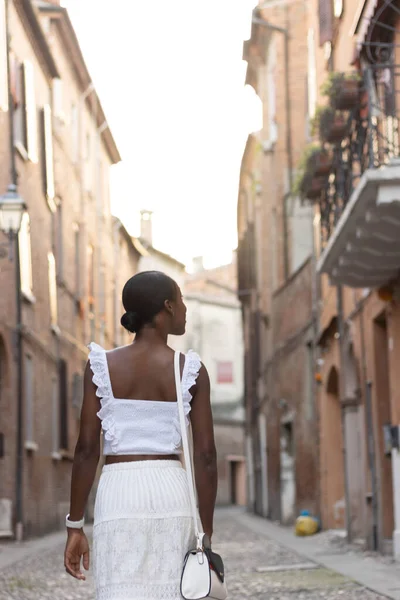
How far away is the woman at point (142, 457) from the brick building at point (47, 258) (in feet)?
49.4

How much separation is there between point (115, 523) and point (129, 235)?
38.8m

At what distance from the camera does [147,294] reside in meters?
4.09

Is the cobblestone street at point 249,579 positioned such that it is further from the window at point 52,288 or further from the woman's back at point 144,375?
the window at point 52,288

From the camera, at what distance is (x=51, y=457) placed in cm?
2412

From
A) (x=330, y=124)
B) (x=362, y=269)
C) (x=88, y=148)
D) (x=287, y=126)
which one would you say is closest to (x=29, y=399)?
(x=287, y=126)

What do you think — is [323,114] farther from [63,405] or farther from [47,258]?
[63,405]

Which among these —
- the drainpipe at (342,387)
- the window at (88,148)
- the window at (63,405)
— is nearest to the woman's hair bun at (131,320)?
the drainpipe at (342,387)

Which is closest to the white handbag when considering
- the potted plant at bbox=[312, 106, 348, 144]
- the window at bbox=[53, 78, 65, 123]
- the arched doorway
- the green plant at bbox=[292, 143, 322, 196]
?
the potted plant at bbox=[312, 106, 348, 144]

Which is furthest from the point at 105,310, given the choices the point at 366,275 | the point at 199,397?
the point at 199,397

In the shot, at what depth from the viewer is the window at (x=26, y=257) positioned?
68.1 ft

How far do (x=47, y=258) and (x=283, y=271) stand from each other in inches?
205

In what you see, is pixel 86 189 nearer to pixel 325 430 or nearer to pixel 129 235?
pixel 129 235

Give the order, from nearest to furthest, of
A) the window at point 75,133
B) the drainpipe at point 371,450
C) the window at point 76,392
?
1. the drainpipe at point 371,450
2. the window at point 76,392
3. the window at point 75,133

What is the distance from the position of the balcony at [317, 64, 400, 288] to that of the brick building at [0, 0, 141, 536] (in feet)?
20.8
